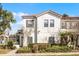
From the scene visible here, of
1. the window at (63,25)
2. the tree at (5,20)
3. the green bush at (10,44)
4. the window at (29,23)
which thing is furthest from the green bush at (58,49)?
the tree at (5,20)

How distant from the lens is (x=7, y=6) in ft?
67.2

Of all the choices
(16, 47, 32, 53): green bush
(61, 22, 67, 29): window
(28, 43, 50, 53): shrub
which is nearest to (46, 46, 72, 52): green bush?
(28, 43, 50, 53): shrub

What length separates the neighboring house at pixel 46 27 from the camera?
21062 mm

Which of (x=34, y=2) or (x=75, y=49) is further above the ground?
(x=34, y=2)

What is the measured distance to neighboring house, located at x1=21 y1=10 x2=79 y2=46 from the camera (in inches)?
829

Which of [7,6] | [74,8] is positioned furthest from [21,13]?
[74,8]

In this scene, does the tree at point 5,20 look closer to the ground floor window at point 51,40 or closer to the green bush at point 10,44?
the green bush at point 10,44

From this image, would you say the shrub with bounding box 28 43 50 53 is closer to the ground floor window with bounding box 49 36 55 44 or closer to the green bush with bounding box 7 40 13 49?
the ground floor window with bounding box 49 36 55 44

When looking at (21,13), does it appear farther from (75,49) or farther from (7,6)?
(75,49)

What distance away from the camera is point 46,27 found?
70.1 feet

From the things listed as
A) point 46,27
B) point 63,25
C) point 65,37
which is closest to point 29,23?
point 46,27

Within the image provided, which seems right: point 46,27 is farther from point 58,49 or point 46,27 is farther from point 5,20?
point 5,20

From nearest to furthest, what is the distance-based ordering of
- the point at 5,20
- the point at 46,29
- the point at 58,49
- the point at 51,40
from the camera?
the point at 5,20 → the point at 58,49 → the point at 51,40 → the point at 46,29

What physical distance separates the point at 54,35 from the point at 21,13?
1612 millimetres
